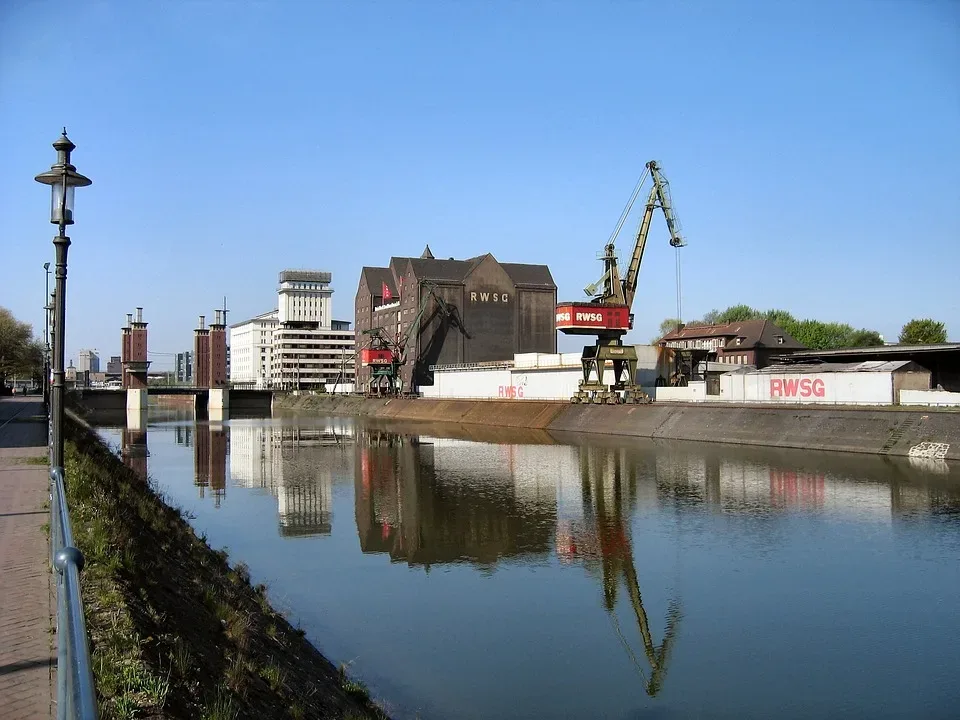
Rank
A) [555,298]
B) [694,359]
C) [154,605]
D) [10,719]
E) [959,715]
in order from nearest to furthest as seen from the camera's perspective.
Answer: [10,719]
[154,605]
[959,715]
[694,359]
[555,298]

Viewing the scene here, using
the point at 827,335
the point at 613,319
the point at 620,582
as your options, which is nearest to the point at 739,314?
the point at 827,335

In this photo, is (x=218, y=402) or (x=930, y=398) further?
(x=218, y=402)

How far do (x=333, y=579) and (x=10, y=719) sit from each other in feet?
44.4

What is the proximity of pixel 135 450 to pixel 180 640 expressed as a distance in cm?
5407

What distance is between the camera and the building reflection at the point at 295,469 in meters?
29.1

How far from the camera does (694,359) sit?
288 ft

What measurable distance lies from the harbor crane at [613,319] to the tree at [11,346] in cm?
6689

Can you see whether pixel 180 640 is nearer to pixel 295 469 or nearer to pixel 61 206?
pixel 61 206

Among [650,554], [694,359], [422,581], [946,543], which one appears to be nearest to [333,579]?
[422,581]

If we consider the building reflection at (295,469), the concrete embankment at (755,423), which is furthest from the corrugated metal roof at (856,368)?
the building reflection at (295,469)

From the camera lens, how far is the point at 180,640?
923 centimetres

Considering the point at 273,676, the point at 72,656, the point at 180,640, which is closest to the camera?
the point at 72,656

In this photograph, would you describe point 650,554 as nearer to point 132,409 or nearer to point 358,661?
Result: point 358,661

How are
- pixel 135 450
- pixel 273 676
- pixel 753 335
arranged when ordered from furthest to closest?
1. pixel 753 335
2. pixel 135 450
3. pixel 273 676
